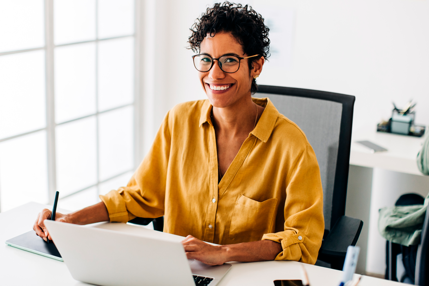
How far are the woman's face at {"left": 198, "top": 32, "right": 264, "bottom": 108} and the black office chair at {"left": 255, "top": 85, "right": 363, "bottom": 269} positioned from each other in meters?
0.36

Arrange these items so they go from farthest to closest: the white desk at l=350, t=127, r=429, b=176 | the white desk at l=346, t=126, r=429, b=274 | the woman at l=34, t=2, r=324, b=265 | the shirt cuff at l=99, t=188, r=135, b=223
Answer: the white desk at l=346, t=126, r=429, b=274
the white desk at l=350, t=127, r=429, b=176
the shirt cuff at l=99, t=188, r=135, b=223
the woman at l=34, t=2, r=324, b=265

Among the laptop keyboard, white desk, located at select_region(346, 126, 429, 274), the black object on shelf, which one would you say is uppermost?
the black object on shelf

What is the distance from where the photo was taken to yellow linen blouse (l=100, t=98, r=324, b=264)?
1346 millimetres

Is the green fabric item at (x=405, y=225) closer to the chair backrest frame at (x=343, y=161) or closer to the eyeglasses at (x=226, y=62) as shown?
the chair backrest frame at (x=343, y=161)

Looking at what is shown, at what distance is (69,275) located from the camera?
46.9 inches

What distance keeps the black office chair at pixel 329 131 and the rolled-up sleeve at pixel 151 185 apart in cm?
6

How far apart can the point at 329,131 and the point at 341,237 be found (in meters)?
0.42

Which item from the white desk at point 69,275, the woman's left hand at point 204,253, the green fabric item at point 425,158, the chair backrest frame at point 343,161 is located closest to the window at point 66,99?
the white desk at point 69,275

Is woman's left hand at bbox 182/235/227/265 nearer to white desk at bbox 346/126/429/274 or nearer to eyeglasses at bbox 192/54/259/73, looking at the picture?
eyeglasses at bbox 192/54/259/73

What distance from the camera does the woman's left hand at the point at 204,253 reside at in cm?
121

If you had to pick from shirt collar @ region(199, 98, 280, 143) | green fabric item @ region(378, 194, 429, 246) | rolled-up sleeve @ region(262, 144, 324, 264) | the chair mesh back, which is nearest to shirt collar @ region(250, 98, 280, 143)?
shirt collar @ region(199, 98, 280, 143)

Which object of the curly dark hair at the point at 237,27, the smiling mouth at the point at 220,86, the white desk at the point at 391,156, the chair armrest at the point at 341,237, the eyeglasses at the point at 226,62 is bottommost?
the chair armrest at the point at 341,237

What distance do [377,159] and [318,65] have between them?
2.70ft

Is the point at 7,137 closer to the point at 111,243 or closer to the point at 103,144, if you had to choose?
the point at 103,144
